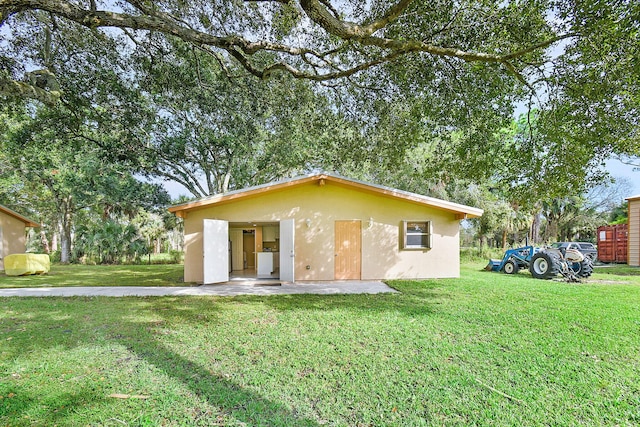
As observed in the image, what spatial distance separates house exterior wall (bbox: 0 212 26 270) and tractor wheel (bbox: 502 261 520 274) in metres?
21.1

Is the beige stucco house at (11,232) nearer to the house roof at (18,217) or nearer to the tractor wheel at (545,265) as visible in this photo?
the house roof at (18,217)

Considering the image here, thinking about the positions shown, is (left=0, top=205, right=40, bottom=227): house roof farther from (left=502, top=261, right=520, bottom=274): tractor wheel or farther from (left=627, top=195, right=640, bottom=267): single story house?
(left=627, top=195, right=640, bottom=267): single story house

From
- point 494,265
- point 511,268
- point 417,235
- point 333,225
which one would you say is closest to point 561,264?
point 511,268

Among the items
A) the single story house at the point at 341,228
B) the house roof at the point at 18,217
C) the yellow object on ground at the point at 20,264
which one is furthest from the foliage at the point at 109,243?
the single story house at the point at 341,228

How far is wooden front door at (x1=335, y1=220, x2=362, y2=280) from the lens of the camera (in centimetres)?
934

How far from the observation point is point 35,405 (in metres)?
2.53

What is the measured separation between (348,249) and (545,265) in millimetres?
6601

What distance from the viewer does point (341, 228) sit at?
9375 mm

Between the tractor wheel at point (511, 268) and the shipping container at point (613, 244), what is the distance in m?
8.51

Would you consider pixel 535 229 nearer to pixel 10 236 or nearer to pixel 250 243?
pixel 250 243

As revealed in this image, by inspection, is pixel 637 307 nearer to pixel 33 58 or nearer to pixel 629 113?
pixel 629 113

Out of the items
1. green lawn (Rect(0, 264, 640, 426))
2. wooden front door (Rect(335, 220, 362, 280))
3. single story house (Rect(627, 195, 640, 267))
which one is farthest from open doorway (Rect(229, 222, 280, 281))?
single story house (Rect(627, 195, 640, 267))

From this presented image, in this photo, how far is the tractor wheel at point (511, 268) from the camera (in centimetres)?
1112

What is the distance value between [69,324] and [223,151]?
9.93 metres
